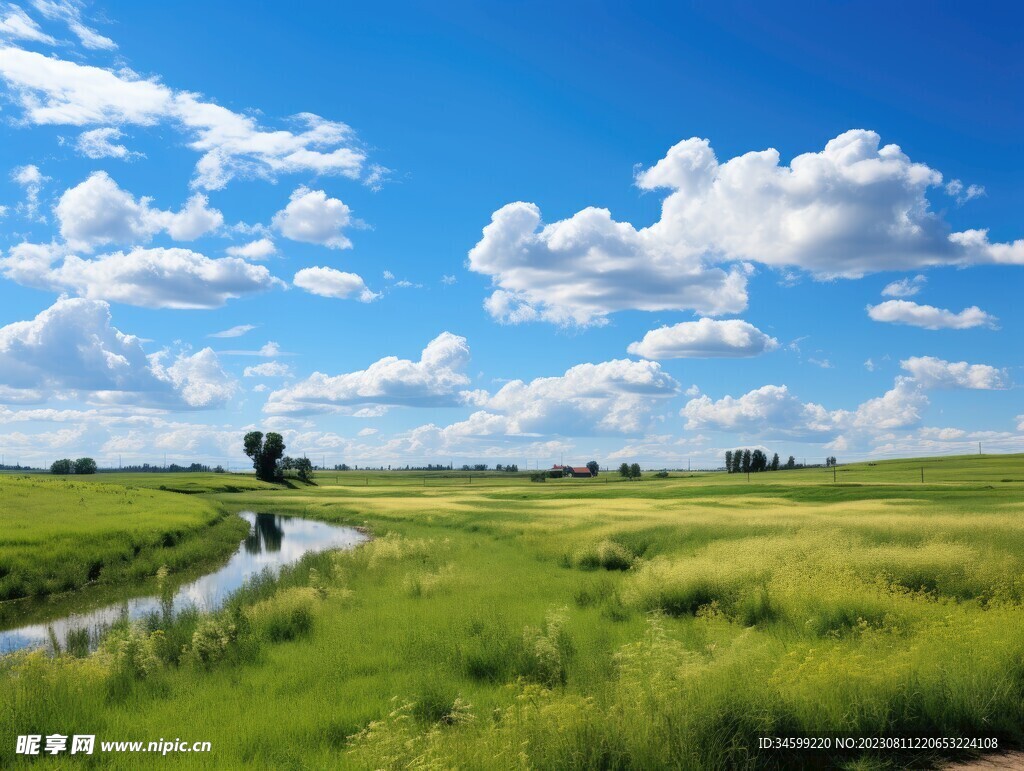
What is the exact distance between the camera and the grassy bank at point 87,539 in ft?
88.5

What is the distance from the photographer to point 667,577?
60.5 feet

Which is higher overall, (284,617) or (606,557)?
(284,617)

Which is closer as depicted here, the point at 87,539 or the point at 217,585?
the point at 217,585

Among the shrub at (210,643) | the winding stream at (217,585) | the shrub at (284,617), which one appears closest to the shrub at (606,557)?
the shrub at (284,617)

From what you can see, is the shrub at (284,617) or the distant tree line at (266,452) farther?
the distant tree line at (266,452)

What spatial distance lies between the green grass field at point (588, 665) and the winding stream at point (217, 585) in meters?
3.03

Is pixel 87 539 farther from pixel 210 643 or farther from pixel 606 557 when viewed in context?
pixel 606 557

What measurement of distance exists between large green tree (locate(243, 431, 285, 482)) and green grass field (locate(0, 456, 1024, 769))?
140768 mm

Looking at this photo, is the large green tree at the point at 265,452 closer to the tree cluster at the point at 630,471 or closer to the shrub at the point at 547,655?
the tree cluster at the point at 630,471

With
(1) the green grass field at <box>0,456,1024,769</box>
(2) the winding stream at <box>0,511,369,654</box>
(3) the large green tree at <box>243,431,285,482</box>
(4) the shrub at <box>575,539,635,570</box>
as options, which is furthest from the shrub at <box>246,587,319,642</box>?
(3) the large green tree at <box>243,431,285,482</box>

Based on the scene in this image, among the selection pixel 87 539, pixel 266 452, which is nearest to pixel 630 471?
pixel 266 452

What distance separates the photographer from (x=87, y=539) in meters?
32.4

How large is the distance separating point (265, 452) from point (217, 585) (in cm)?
13635

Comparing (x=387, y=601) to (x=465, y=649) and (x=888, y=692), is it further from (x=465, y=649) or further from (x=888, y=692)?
(x=888, y=692)
